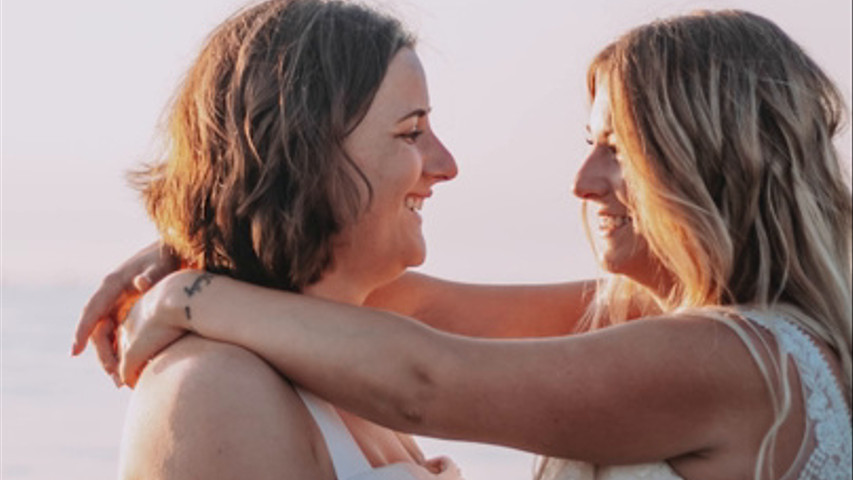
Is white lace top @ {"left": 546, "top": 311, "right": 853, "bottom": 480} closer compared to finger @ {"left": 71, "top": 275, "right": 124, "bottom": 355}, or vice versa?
white lace top @ {"left": 546, "top": 311, "right": 853, "bottom": 480}

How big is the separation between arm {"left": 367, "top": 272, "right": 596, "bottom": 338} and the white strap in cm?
108

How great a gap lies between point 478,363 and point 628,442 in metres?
0.37

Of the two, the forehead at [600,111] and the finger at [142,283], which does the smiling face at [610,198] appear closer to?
the forehead at [600,111]

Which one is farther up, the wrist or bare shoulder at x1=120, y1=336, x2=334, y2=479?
the wrist

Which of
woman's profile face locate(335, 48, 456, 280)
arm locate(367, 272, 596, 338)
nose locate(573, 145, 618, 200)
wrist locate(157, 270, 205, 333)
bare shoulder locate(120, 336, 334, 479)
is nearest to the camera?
bare shoulder locate(120, 336, 334, 479)

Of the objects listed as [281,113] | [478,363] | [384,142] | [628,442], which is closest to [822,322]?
[628,442]

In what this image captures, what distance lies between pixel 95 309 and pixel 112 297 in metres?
0.05

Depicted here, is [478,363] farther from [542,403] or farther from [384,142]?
[384,142]

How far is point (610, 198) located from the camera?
155 inches

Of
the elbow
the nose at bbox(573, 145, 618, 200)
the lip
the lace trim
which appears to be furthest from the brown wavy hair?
the lace trim

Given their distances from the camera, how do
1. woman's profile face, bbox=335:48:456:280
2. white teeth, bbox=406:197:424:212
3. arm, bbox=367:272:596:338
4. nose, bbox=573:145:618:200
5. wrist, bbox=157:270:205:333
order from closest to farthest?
wrist, bbox=157:270:205:333 → woman's profile face, bbox=335:48:456:280 → white teeth, bbox=406:197:424:212 → nose, bbox=573:145:618:200 → arm, bbox=367:272:596:338

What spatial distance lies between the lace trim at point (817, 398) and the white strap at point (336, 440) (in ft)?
2.96

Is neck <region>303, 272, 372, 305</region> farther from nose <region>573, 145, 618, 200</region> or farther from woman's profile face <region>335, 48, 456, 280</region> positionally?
nose <region>573, 145, 618, 200</region>

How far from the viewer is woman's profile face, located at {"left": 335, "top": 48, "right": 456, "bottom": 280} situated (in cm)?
364
